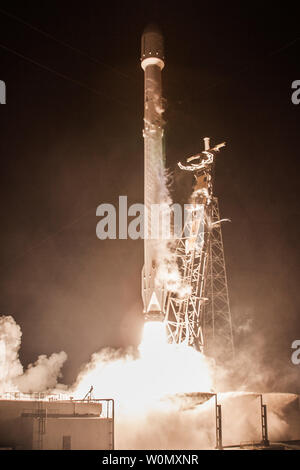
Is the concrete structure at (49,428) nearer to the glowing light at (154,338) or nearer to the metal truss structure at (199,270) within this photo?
the glowing light at (154,338)

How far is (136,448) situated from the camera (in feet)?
90.7

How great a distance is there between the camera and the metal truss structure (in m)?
33.0

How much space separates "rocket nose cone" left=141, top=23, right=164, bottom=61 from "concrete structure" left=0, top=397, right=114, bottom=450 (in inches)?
785

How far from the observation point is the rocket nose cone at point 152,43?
3303 centimetres

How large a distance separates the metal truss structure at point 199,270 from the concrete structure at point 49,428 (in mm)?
7820

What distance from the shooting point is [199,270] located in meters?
33.8

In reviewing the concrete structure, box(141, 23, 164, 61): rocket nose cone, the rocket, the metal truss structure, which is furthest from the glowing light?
box(141, 23, 164, 61): rocket nose cone

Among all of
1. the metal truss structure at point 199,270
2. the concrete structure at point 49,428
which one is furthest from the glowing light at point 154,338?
the concrete structure at point 49,428

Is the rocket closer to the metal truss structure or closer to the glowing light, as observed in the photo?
the glowing light

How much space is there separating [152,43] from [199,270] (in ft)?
44.6

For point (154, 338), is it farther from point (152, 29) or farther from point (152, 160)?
point (152, 29)

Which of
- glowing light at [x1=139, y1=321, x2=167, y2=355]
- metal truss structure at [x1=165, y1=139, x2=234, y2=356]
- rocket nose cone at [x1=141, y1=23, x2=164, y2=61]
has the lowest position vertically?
glowing light at [x1=139, y1=321, x2=167, y2=355]

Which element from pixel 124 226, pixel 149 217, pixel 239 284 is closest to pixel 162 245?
pixel 149 217
